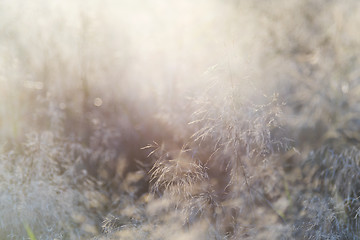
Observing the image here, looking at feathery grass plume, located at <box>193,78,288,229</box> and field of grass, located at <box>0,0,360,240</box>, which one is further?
field of grass, located at <box>0,0,360,240</box>

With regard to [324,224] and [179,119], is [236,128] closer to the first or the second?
[324,224]

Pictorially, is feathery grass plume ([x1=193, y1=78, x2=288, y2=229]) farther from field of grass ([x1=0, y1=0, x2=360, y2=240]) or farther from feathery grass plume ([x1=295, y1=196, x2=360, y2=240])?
feathery grass plume ([x1=295, y1=196, x2=360, y2=240])

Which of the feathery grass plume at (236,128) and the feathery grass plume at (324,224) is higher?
the feathery grass plume at (236,128)

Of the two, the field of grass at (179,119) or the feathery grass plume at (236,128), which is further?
the field of grass at (179,119)

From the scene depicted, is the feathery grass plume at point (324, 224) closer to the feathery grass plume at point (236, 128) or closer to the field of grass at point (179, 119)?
the field of grass at point (179, 119)

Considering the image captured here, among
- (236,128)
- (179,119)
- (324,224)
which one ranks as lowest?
(324,224)

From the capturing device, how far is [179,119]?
379 cm

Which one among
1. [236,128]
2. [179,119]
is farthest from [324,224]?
[179,119]

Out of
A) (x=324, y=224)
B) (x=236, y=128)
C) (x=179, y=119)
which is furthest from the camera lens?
(x=179, y=119)

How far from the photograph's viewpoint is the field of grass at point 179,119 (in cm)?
250

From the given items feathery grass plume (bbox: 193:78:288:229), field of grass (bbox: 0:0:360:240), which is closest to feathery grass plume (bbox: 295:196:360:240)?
field of grass (bbox: 0:0:360:240)

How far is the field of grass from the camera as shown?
250cm

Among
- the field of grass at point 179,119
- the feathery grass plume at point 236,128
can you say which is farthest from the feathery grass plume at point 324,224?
the feathery grass plume at point 236,128

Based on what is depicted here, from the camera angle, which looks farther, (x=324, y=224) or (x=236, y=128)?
(x=324, y=224)
